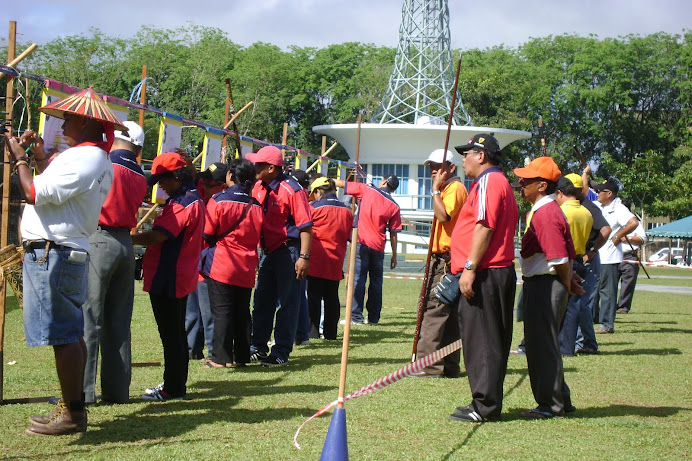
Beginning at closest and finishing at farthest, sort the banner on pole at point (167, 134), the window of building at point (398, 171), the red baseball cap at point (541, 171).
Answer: the red baseball cap at point (541, 171)
the banner on pole at point (167, 134)
the window of building at point (398, 171)

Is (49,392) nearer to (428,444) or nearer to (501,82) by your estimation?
→ (428,444)

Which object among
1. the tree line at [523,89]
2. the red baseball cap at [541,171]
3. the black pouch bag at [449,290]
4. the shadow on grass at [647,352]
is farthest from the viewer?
the tree line at [523,89]

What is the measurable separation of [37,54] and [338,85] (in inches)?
811

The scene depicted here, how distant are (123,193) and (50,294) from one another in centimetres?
123

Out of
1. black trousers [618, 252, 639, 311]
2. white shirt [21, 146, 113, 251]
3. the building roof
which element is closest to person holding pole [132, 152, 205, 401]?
white shirt [21, 146, 113, 251]

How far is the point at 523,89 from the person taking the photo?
195 ft

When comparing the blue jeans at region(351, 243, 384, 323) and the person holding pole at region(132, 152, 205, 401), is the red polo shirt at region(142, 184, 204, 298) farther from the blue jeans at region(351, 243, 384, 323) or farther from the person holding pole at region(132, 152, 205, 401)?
the blue jeans at region(351, 243, 384, 323)

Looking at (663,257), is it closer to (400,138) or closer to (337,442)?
(400,138)

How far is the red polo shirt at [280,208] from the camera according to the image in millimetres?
8859

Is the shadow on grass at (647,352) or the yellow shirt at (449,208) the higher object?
the yellow shirt at (449,208)

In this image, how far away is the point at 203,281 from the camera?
353 inches

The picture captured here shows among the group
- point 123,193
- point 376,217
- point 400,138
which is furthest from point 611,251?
point 400,138

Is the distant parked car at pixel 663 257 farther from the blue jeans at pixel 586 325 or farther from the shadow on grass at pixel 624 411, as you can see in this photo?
the shadow on grass at pixel 624 411

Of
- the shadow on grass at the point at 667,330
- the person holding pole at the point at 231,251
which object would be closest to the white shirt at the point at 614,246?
the shadow on grass at the point at 667,330
